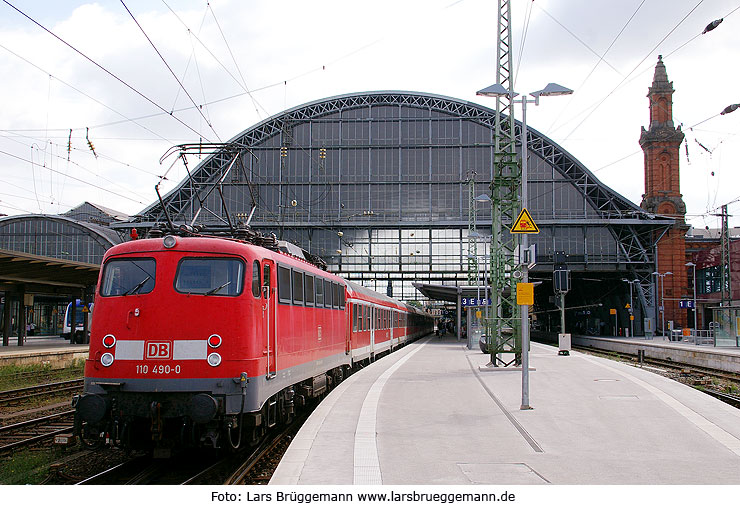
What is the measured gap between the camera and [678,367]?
29469mm

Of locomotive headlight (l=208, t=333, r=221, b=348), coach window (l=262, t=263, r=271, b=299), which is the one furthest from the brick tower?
locomotive headlight (l=208, t=333, r=221, b=348)

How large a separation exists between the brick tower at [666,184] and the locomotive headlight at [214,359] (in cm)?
5580

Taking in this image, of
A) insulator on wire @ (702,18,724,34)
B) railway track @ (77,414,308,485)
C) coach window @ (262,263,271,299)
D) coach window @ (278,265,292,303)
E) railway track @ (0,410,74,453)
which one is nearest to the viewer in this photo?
railway track @ (77,414,308,485)

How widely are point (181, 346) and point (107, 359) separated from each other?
1.09m

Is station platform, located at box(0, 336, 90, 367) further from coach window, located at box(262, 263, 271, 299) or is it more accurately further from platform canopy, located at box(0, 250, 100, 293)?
coach window, located at box(262, 263, 271, 299)

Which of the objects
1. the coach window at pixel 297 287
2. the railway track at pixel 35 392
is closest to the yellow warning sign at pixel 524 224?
the coach window at pixel 297 287

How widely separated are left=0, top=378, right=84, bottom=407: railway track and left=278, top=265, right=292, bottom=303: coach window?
1005 centimetres

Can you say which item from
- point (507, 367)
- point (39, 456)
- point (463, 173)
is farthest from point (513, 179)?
point (463, 173)

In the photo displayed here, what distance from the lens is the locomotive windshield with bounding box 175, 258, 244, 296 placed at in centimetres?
952

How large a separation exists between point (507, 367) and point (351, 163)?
39.7 metres

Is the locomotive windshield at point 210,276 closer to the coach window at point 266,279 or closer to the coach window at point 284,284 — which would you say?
the coach window at point 266,279

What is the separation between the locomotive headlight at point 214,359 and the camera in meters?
9.15

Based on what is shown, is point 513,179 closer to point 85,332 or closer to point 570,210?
point 85,332

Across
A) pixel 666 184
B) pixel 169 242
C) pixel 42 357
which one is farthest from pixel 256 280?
pixel 666 184
